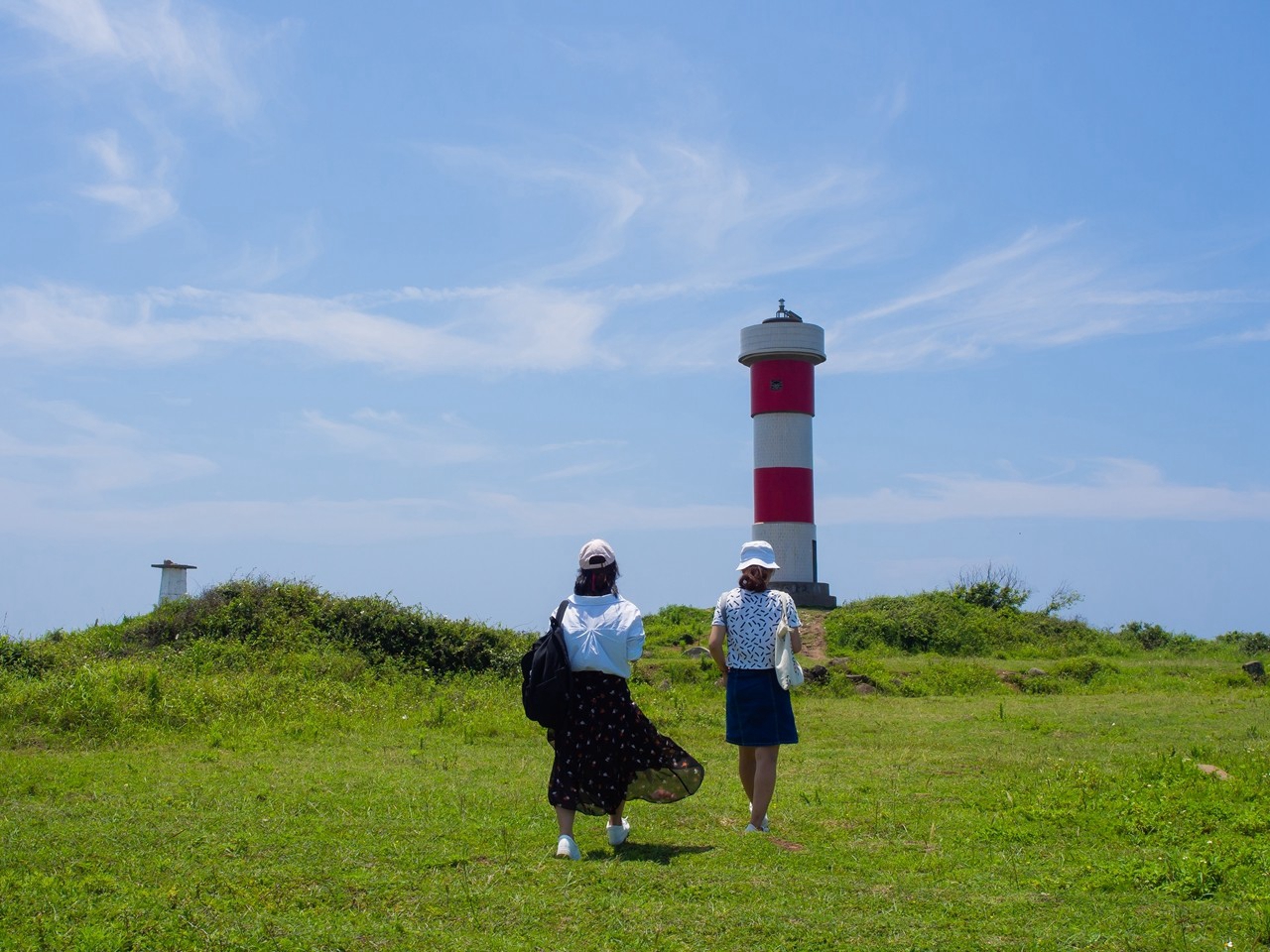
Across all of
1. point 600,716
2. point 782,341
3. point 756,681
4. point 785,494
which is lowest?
point 600,716

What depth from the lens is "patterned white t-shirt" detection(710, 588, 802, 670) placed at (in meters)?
7.33

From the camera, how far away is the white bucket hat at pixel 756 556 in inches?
297

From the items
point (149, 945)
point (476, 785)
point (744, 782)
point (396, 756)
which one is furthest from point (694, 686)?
point (149, 945)

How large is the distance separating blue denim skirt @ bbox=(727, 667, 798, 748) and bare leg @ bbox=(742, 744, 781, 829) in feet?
0.21

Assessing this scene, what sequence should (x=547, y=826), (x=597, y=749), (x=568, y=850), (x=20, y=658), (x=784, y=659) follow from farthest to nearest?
(x=20, y=658)
(x=547, y=826)
(x=784, y=659)
(x=597, y=749)
(x=568, y=850)

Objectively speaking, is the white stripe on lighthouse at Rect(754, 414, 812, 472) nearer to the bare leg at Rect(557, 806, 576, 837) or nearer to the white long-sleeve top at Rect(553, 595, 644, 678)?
the white long-sleeve top at Rect(553, 595, 644, 678)

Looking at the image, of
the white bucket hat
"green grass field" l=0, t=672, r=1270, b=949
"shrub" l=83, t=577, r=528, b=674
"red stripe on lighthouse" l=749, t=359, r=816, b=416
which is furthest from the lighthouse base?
the white bucket hat

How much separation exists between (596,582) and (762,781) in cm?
164

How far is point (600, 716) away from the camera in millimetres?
6930

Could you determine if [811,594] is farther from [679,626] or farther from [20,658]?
[20,658]

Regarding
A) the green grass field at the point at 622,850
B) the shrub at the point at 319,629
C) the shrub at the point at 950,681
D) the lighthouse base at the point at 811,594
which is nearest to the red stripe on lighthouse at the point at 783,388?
the lighthouse base at the point at 811,594

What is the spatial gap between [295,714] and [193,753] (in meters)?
2.50

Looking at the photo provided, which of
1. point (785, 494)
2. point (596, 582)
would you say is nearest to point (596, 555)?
point (596, 582)

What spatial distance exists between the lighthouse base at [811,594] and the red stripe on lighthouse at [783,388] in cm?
407
